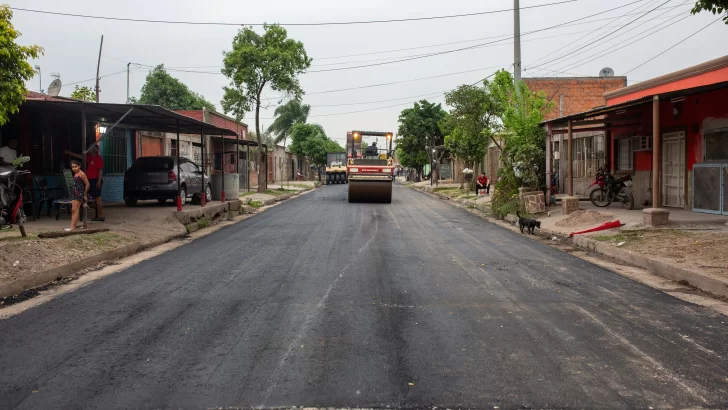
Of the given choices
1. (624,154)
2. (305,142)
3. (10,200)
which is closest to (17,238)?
(10,200)

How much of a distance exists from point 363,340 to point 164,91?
183 feet

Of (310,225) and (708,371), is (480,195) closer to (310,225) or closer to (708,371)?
(310,225)

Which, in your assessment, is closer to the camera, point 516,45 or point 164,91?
point 516,45

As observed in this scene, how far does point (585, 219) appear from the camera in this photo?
14.9m

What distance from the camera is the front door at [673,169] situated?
17047mm

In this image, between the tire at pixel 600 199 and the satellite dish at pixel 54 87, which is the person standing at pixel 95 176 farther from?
the tire at pixel 600 199

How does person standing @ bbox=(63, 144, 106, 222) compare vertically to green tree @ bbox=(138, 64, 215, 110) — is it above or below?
below

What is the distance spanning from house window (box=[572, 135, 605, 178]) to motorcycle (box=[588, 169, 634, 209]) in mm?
5502

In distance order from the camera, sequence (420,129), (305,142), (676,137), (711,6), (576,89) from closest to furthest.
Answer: (711,6) → (676,137) → (576,89) → (420,129) → (305,142)

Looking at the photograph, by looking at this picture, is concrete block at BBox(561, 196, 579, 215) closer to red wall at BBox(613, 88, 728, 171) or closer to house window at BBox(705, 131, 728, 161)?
red wall at BBox(613, 88, 728, 171)

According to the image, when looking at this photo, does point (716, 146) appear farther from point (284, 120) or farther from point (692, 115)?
point (284, 120)

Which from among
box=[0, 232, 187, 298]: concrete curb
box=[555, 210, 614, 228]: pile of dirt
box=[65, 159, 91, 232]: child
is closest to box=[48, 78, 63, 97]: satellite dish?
box=[65, 159, 91, 232]: child

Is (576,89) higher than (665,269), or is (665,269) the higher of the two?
(576,89)

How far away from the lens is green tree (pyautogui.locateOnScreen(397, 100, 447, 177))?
2115 inches
